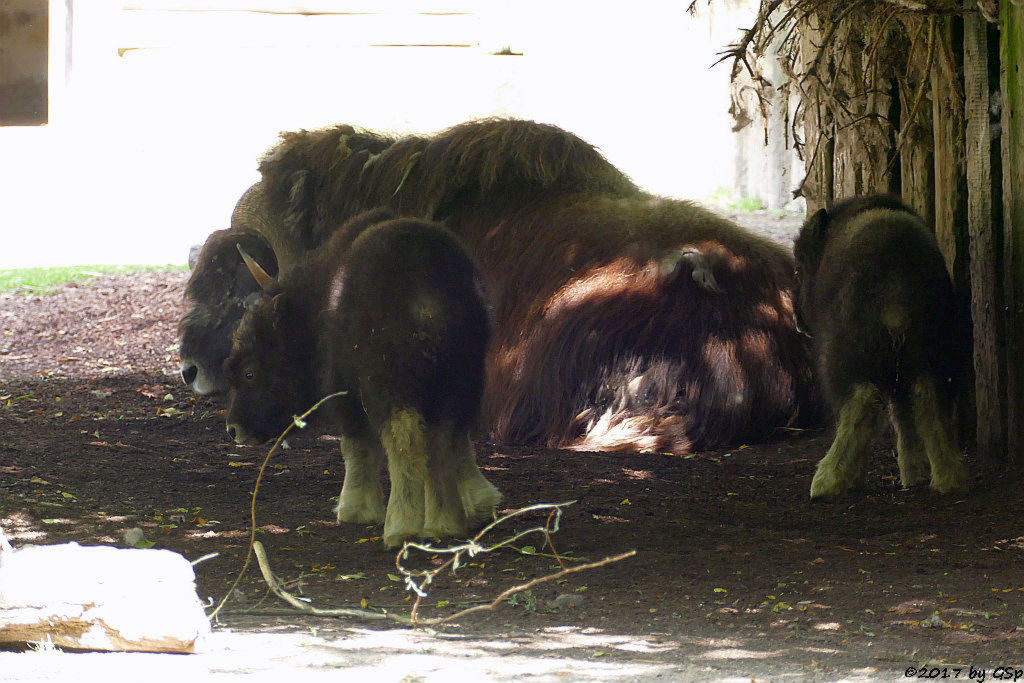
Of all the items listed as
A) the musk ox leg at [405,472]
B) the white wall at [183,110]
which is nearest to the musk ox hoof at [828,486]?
the musk ox leg at [405,472]

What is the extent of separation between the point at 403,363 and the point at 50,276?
24.7ft

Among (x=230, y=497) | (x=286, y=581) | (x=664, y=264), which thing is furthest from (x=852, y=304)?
(x=230, y=497)

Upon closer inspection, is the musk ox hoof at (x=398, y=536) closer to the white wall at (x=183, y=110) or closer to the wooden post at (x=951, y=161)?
the wooden post at (x=951, y=161)

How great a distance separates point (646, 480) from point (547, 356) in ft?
3.65

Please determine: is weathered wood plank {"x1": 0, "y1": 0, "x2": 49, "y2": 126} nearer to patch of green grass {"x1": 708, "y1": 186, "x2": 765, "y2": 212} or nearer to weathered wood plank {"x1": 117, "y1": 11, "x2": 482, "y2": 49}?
weathered wood plank {"x1": 117, "y1": 11, "x2": 482, "y2": 49}

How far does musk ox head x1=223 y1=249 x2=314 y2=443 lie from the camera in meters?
4.58

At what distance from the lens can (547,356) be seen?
5992 mm

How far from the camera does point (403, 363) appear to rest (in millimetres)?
4027

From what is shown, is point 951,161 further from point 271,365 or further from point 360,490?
point 271,365

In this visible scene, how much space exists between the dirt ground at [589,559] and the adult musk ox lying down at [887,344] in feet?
0.68

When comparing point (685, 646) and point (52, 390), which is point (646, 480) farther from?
point (52, 390)

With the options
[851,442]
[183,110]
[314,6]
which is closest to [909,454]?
[851,442]

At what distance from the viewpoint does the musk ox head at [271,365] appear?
4.58 metres

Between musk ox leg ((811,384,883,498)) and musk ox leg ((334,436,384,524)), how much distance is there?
167 cm
